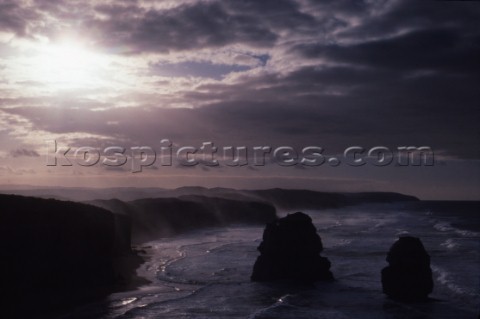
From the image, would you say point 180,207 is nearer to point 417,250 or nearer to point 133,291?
point 133,291

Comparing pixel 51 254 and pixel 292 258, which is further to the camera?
pixel 292 258

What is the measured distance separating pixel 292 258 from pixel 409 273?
34.9 feet

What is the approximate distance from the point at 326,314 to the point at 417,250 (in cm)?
797

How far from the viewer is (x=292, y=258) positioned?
1718 inches

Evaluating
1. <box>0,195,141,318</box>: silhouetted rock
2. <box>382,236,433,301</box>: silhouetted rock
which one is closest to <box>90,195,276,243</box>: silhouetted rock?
<box>0,195,141,318</box>: silhouetted rock

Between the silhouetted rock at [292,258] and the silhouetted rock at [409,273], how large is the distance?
25.6ft

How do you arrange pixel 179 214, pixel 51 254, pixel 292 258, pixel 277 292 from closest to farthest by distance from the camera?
pixel 51 254 < pixel 277 292 < pixel 292 258 < pixel 179 214

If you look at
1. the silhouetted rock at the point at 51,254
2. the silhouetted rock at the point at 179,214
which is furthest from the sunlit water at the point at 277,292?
the silhouetted rock at the point at 179,214

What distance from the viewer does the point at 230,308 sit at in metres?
34.7

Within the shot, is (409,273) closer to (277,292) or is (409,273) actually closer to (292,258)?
(277,292)

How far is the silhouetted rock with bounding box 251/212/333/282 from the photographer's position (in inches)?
1702

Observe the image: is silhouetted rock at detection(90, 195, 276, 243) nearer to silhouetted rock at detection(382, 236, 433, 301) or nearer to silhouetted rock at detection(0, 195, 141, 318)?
silhouetted rock at detection(0, 195, 141, 318)

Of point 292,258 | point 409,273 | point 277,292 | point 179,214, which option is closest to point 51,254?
point 277,292

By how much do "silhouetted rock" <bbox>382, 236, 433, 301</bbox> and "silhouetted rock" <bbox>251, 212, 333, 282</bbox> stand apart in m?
7.81
